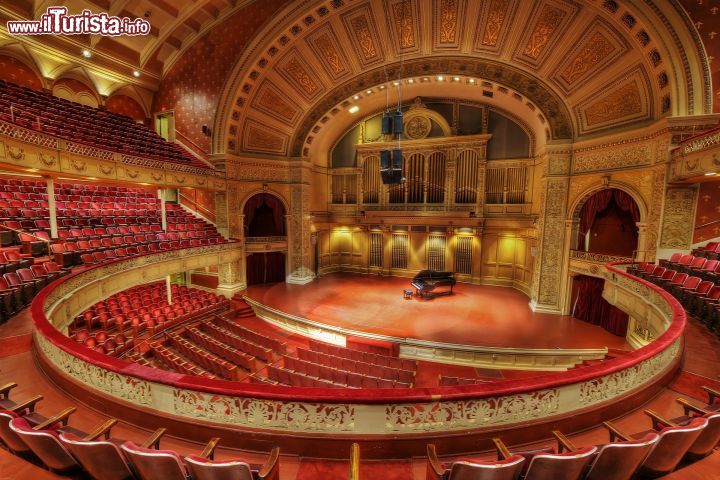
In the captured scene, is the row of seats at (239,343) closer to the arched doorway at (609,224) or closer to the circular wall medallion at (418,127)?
the arched doorway at (609,224)

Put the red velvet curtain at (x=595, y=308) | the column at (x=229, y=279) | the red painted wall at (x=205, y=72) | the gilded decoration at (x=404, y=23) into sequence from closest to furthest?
the red velvet curtain at (x=595, y=308)
the gilded decoration at (x=404, y=23)
the red painted wall at (x=205, y=72)
the column at (x=229, y=279)

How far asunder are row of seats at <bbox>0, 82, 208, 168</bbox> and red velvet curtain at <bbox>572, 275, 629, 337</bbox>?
46.3ft

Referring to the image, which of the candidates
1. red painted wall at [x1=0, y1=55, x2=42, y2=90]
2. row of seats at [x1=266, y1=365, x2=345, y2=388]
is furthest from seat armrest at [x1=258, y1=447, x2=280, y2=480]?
red painted wall at [x1=0, y1=55, x2=42, y2=90]

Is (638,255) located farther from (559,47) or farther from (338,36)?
(338,36)

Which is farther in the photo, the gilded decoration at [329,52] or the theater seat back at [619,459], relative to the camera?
the gilded decoration at [329,52]

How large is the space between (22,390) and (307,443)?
3.00 metres

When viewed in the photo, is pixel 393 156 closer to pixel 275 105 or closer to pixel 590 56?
pixel 590 56

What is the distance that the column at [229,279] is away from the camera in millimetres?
12719

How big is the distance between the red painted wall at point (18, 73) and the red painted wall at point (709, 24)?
1908 centimetres

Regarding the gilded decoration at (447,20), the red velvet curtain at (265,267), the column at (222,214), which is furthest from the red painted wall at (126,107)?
the gilded decoration at (447,20)

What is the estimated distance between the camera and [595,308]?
9.75m

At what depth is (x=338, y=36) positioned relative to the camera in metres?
10.9

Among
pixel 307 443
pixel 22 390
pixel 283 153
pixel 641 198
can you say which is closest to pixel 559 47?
pixel 641 198

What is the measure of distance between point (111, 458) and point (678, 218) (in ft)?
35.3
